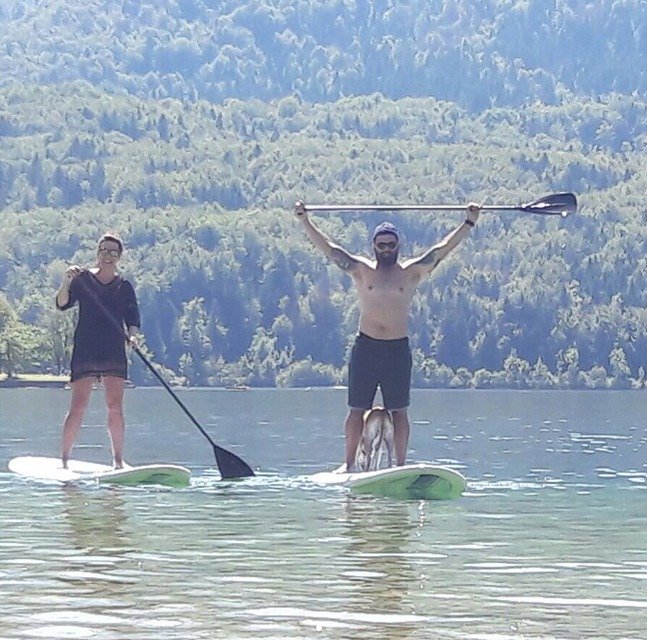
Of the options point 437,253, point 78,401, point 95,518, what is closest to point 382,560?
point 95,518

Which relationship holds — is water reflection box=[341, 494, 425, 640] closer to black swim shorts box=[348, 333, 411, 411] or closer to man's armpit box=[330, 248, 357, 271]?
black swim shorts box=[348, 333, 411, 411]

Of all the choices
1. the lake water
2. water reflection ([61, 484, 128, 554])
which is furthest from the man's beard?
water reflection ([61, 484, 128, 554])

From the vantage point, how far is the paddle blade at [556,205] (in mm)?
17141

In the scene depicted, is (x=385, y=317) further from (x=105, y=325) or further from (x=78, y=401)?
(x=78, y=401)

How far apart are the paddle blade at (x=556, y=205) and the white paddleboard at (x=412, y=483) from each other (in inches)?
107

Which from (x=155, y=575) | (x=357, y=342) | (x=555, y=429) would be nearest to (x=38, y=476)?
(x=357, y=342)

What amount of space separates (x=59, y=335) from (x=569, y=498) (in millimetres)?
141088

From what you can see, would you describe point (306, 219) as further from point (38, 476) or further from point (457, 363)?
point (457, 363)

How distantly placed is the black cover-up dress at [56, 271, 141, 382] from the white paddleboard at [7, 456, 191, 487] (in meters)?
0.90

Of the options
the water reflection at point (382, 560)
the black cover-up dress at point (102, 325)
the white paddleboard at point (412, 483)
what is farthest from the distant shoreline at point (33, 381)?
the water reflection at point (382, 560)

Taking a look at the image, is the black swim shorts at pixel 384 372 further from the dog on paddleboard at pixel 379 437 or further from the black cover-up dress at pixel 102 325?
the black cover-up dress at pixel 102 325

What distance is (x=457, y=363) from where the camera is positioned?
198 m

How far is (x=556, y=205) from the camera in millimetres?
17344

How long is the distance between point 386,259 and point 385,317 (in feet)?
1.65
